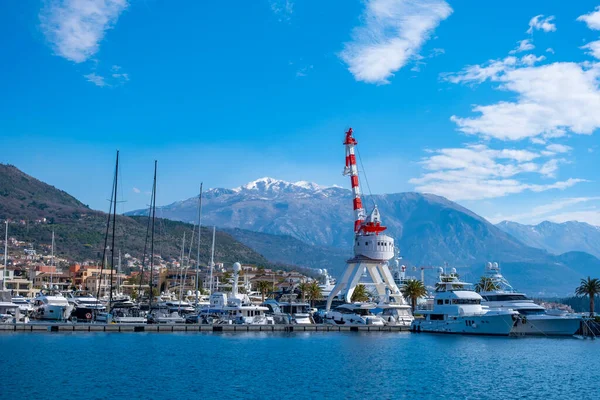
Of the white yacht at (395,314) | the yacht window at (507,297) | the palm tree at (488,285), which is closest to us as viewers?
the yacht window at (507,297)

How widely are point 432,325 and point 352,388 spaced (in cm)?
4886

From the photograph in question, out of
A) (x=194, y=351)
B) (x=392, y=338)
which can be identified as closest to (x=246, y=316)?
(x=392, y=338)

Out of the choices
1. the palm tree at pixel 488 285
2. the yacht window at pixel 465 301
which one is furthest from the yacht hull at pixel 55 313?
the palm tree at pixel 488 285

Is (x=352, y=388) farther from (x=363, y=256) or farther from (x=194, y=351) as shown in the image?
(x=363, y=256)

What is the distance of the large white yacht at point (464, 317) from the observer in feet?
286

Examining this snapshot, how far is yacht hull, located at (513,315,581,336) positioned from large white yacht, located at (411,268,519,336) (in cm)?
199

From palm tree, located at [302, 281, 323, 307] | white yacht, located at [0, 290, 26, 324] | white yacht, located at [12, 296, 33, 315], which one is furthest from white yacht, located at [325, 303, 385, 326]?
Result: white yacht, located at [12, 296, 33, 315]

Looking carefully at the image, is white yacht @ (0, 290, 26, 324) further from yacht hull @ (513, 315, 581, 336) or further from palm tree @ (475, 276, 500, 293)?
palm tree @ (475, 276, 500, 293)

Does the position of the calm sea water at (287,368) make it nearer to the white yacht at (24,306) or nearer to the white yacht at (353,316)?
the white yacht at (353,316)

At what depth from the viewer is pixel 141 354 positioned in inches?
2453

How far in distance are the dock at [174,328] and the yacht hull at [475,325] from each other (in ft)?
23.9

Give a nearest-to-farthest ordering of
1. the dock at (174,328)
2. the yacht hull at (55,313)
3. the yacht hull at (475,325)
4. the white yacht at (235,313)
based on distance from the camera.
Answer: the dock at (174,328) → the yacht hull at (475,325) → the white yacht at (235,313) → the yacht hull at (55,313)

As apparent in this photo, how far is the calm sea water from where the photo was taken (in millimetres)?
45281

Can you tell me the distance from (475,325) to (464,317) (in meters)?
1.75
